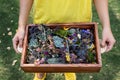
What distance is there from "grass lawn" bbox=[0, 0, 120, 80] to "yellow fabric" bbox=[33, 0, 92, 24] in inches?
32.1

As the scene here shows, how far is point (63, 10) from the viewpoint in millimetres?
1546

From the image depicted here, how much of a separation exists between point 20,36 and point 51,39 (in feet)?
0.55

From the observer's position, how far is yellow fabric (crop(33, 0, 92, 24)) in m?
1.53

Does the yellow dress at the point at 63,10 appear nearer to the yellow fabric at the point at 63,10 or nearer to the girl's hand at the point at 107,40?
the yellow fabric at the point at 63,10

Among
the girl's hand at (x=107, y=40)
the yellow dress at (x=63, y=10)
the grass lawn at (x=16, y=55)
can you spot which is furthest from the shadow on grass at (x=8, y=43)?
the girl's hand at (x=107, y=40)

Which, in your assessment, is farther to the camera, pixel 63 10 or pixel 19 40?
pixel 63 10

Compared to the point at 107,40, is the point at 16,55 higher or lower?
lower

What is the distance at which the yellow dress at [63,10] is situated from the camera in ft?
5.02

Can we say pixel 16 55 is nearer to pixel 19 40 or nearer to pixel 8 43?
pixel 8 43

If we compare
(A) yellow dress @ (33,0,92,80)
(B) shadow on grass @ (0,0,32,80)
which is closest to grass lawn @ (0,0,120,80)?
(B) shadow on grass @ (0,0,32,80)

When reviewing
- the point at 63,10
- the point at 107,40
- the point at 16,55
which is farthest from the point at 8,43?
the point at 107,40

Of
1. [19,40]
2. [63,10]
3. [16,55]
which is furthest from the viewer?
[16,55]

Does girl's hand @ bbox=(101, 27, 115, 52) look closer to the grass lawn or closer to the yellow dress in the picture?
the yellow dress

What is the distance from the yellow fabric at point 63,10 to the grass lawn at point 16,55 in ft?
2.68
